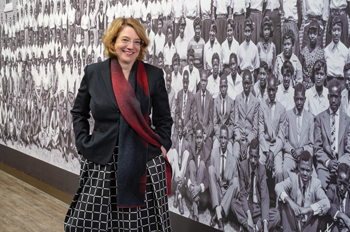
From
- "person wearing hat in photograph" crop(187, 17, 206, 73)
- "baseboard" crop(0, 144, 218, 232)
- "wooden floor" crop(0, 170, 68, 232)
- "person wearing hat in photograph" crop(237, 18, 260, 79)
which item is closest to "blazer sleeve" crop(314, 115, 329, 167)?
"person wearing hat in photograph" crop(237, 18, 260, 79)

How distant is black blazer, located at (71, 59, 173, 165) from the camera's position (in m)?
2.39

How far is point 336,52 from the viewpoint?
2.38 m

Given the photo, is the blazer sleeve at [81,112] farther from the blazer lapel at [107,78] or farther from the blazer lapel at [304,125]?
the blazer lapel at [304,125]

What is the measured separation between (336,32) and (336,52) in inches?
4.3

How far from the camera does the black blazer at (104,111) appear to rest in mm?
2389

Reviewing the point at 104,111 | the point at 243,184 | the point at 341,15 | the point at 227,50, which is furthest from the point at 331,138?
the point at 104,111

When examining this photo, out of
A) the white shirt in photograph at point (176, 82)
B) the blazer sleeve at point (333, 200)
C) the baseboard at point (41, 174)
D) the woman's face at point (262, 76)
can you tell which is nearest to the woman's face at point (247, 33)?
the woman's face at point (262, 76)

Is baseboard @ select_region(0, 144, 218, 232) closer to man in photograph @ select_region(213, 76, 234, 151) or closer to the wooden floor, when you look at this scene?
the wooden floor

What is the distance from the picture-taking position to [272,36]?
2.75 m

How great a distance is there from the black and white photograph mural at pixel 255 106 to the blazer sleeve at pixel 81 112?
1.05 m

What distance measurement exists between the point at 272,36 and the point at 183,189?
1500mm

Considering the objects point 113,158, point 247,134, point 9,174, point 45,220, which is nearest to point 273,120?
point 247,134

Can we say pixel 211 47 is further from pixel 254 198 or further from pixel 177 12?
pixel 254 198

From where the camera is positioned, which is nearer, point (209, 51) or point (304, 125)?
point (304, 125)
